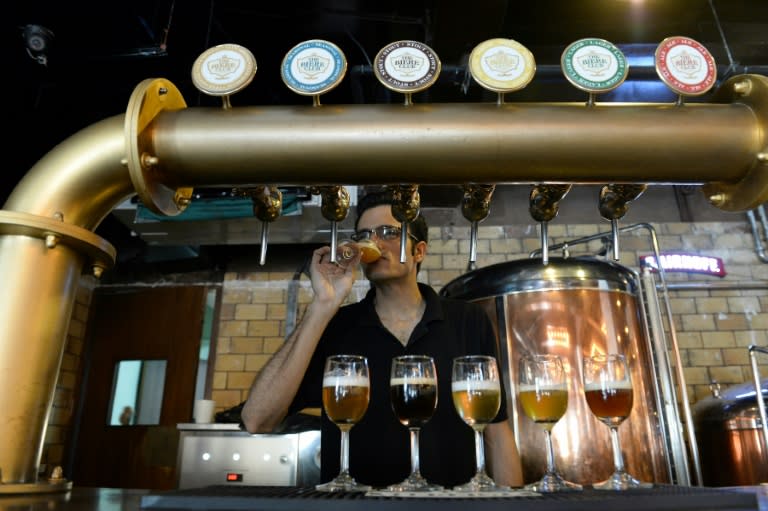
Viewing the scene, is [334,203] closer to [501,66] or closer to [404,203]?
Answer: [404,203]

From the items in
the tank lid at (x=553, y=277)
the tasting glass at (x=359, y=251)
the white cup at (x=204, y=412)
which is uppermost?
the tank lid at (x=553, y=277)

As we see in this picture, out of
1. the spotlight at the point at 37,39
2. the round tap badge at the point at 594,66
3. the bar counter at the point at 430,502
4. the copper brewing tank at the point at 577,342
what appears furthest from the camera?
the spotlight at the point at 37,39

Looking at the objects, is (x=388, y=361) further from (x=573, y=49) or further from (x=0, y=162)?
(x=0, y=162)

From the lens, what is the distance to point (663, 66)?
2.87ft

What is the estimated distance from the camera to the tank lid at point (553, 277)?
99.4 inches

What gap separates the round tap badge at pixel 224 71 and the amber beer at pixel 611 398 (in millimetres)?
804

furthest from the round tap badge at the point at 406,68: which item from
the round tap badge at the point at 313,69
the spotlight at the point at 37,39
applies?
the spotlight at the point at 37,39

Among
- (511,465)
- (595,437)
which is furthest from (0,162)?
(595,437)

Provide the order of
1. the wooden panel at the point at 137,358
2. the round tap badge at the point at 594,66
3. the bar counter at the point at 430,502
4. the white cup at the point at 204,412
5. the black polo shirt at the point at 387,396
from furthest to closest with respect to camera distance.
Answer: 1. the wooden panel at the point at 137,358
2. the white cup at the point at 204,412
3. the black polo shirt at the point at 387,396
4. the round tap badge at the point at 594,66
5. the bar counter at the point at 430,502

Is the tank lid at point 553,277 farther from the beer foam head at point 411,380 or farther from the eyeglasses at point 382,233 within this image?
the beer foam head at point 411,380

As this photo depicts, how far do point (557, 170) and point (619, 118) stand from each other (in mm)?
119

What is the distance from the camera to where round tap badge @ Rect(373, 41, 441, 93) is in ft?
2.80

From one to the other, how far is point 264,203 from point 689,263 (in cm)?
386

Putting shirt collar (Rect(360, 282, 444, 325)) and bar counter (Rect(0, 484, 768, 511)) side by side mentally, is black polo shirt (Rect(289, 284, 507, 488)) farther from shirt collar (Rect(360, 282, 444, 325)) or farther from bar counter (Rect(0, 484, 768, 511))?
bar counter (Rect(0, 484, 768, 511))
